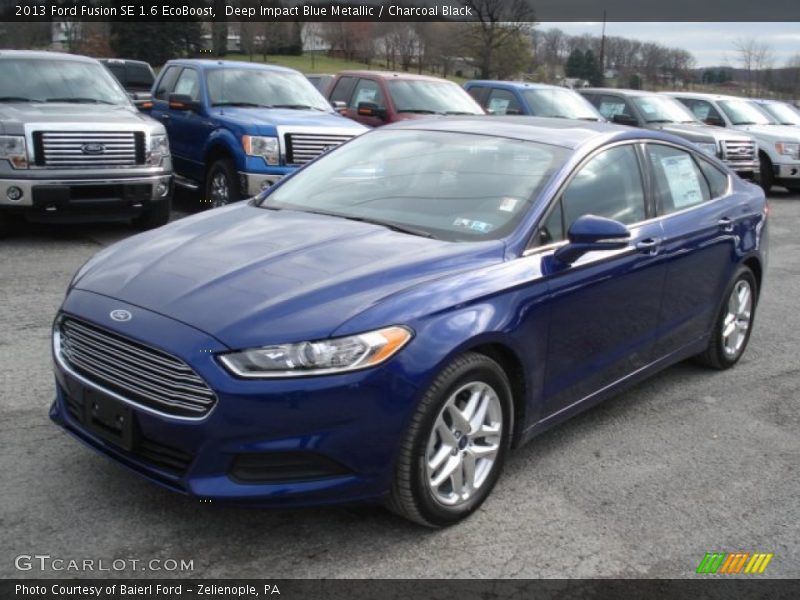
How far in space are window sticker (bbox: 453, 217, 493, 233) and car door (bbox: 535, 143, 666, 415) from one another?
240mm

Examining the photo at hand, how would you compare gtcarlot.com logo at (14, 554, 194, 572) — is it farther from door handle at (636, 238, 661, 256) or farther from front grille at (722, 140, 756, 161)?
front grille at (722, 140, 756, 161)

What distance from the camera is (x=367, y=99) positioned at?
491 inches

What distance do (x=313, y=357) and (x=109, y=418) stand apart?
839 mm

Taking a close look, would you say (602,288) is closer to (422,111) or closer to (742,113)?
(422,111)

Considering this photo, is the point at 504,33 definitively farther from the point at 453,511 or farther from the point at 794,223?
the point at 453,511

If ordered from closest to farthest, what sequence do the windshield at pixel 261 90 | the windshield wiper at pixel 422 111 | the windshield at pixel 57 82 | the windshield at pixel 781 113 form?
the windshield at pixel 57 82 → the windshield at pixel 261 90 → the windshield wiper at pixel 422 111 → the windshield at pixel 781 113

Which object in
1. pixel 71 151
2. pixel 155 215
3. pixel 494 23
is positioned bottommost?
pixel 155 215

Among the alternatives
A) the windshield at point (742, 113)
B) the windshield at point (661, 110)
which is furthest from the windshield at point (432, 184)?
the windshield at point (742, 113)

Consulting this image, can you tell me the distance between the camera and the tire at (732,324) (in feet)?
17.9

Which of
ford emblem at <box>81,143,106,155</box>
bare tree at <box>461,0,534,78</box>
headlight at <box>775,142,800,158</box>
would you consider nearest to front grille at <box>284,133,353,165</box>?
ford emblem at <box>81,143,106,155</box>

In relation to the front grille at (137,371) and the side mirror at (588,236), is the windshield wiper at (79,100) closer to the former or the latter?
the front grille at (137,371)

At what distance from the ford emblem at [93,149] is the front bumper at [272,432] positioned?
563cm

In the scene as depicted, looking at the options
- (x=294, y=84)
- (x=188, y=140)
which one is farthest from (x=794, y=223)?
(x=188, y=140)

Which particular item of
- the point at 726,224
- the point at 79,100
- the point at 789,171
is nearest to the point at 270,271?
the point at 726,224
